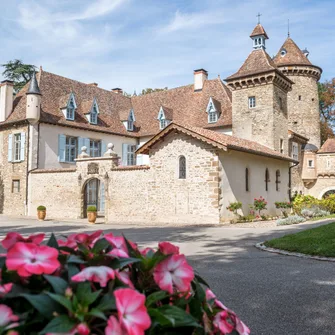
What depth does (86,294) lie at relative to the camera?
4.04 ft

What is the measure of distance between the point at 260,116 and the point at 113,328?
83.4 feet

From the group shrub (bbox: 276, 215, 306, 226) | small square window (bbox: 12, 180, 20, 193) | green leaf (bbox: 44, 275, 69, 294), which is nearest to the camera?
green leaf (bbox: 44, 275, 69, 294)

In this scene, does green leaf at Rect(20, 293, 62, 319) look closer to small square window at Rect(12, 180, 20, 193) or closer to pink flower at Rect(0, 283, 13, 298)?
pink flower at Rect(0, 283, 13, 298)

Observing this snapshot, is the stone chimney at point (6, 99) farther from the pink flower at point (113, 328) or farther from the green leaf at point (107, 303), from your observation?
the pink flower at point (113, 328)

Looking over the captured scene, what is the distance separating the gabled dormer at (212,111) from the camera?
1078 inches

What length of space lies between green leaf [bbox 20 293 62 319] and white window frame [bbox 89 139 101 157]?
26452mm

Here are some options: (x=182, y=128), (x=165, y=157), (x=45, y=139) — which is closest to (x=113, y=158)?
(x=165, y=157)

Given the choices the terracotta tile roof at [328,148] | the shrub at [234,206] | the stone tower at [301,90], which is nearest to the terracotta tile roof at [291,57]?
the stone tower at [301,90]

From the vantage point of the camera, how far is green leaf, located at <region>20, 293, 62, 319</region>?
3.87 ft

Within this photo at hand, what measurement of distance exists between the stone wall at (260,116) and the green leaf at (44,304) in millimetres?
24851

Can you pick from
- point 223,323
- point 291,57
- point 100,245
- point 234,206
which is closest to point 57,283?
point 100,245

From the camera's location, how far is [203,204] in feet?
57.7

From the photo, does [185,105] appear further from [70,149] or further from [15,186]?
[15,186]

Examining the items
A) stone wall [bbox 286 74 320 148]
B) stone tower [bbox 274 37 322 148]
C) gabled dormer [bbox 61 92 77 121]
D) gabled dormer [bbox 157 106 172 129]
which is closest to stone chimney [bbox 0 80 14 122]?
gabled dormer [bbox 61 92 77 121]
